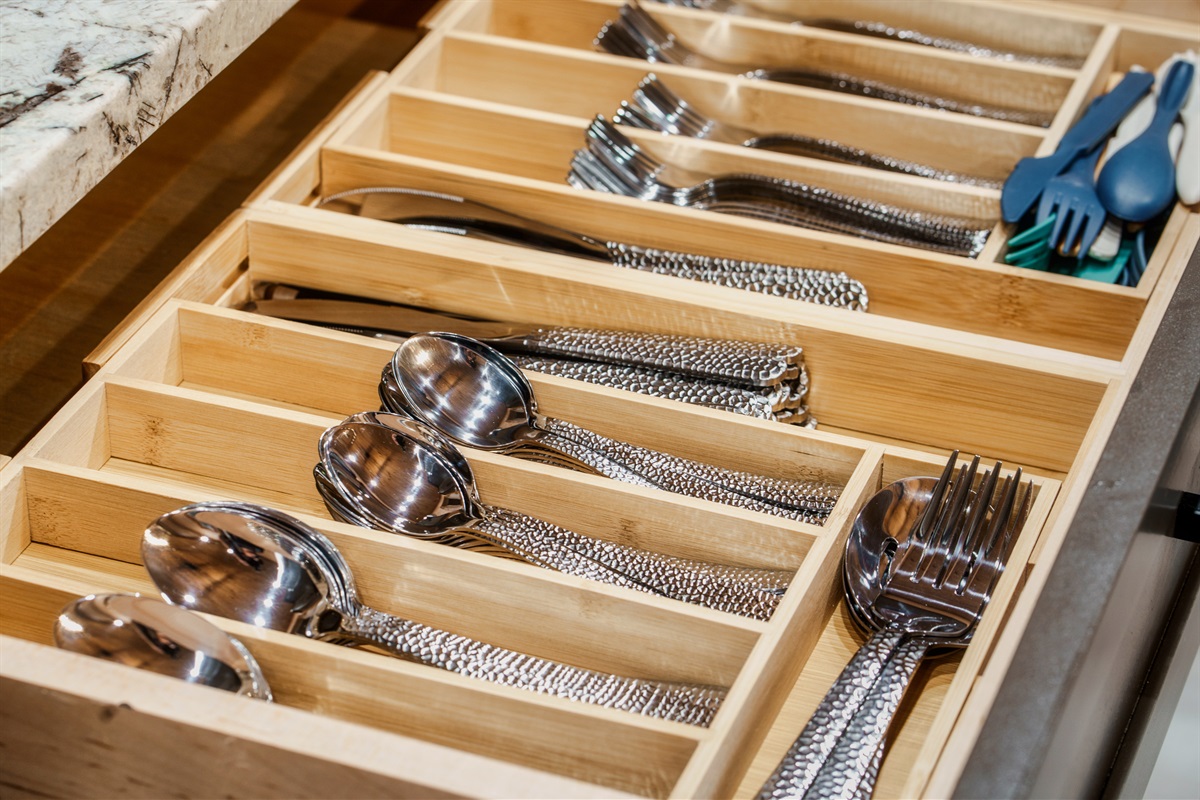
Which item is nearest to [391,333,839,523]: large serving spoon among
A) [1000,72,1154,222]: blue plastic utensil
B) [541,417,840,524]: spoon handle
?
[541,417,840,524]: spoon handle

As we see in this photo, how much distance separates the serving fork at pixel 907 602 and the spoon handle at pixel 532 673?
6 cm

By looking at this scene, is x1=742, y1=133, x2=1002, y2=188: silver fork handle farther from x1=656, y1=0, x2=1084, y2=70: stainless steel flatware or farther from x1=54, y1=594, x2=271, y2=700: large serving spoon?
x1=54, y1=594, x2=271, y2=700: large serving spoon

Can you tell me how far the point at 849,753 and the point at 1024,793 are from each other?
134 millimetres

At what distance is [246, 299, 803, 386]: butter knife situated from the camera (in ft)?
2.91

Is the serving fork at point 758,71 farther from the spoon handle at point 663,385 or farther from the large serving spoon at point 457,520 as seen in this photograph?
the large serving spoon at point 457,520

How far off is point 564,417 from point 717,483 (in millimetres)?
126

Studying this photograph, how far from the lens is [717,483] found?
826 mm

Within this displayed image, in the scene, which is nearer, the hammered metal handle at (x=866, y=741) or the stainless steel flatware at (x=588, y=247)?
the hammered metal handle at (x=866, y=741)

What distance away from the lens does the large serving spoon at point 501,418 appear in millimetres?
833

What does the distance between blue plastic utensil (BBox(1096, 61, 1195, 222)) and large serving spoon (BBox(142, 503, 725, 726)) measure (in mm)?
574

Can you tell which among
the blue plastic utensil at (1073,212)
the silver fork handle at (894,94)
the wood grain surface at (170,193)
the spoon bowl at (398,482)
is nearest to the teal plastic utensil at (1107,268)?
the blue plastic utensil at (1073,212)

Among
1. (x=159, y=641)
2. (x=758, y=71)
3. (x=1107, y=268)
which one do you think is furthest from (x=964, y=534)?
(x=758, y=71)

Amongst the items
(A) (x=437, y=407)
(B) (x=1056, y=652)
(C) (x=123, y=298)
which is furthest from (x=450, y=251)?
(B) (x=1056, y=652)

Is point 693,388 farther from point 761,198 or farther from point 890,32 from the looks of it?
point 890,32
